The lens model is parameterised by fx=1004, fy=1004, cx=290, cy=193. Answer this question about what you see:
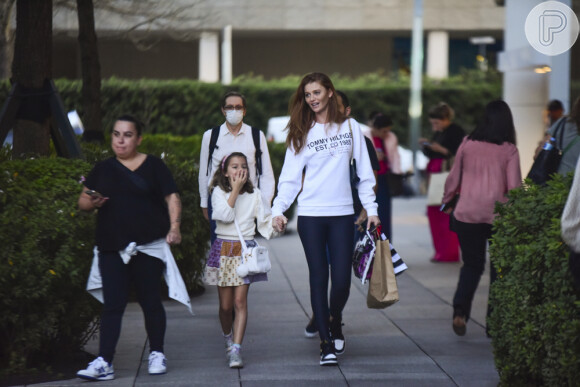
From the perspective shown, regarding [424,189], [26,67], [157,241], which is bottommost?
[424,189]

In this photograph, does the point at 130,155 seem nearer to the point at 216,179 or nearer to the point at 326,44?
the point at 216,179

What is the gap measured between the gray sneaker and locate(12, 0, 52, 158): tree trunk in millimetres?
2642

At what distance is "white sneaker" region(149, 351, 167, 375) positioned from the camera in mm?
6078

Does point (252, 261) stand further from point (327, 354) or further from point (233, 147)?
point (233, 147)

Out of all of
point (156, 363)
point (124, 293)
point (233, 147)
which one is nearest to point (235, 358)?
point (156, 363)

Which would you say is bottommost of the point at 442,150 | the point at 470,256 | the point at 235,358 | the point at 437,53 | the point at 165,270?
the point at 235,358

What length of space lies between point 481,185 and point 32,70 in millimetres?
3603

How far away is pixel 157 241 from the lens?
599cm

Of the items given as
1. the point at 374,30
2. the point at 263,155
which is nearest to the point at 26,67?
the point at 263,155

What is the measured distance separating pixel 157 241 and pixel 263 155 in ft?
5.76

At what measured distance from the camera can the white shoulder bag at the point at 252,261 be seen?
6.37 m

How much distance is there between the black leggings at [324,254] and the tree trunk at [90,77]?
14.7ft

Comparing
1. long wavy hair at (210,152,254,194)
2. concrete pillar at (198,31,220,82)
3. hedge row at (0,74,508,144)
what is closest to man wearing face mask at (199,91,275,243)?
long wavy hair at (210,152,254,194)

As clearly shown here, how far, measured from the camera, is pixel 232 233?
6.49 metres
